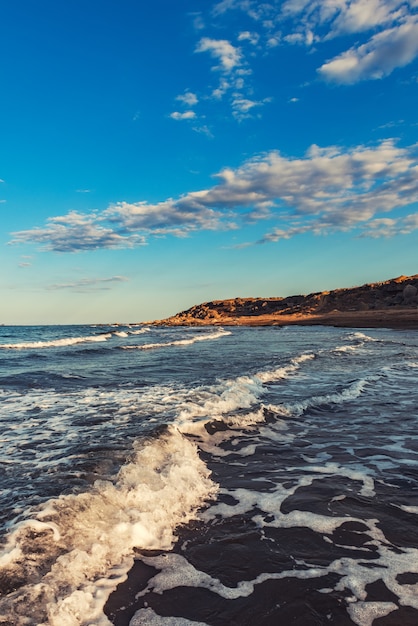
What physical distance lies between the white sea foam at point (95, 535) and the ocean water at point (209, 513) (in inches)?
0.6

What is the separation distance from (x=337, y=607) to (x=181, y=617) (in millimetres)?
1269

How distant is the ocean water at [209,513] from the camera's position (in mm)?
3301

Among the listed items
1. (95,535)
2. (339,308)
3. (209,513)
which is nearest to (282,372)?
(209,513)

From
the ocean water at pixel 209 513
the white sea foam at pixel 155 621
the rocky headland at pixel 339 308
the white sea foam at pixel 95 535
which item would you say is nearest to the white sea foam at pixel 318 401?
the ocean water at pixel 209 513

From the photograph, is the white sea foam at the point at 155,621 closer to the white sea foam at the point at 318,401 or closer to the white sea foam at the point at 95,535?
the white sea foam at the point at 95,535

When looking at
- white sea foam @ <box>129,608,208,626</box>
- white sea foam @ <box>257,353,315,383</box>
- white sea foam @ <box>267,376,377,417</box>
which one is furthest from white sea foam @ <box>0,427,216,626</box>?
white sea foam @ <box>257,353,315,383</box>

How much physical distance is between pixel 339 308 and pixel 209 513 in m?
85.9

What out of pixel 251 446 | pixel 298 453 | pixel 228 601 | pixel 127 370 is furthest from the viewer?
pixel 127 370

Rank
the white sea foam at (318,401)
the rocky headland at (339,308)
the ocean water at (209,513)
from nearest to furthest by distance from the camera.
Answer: the ocean water at (209,513), the white sea foam at (318,401), the rocky headland at (339,308)

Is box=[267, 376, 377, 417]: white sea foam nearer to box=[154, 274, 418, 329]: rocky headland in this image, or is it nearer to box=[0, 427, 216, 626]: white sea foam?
box=[0, 427, 216, 626]: white sea foam

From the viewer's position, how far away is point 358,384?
43.6 ft

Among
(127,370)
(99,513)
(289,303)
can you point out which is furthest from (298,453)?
(289,303)

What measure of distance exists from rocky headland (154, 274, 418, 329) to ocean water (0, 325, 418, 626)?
4835cm

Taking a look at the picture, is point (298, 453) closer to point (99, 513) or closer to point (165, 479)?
point (165, 479)
